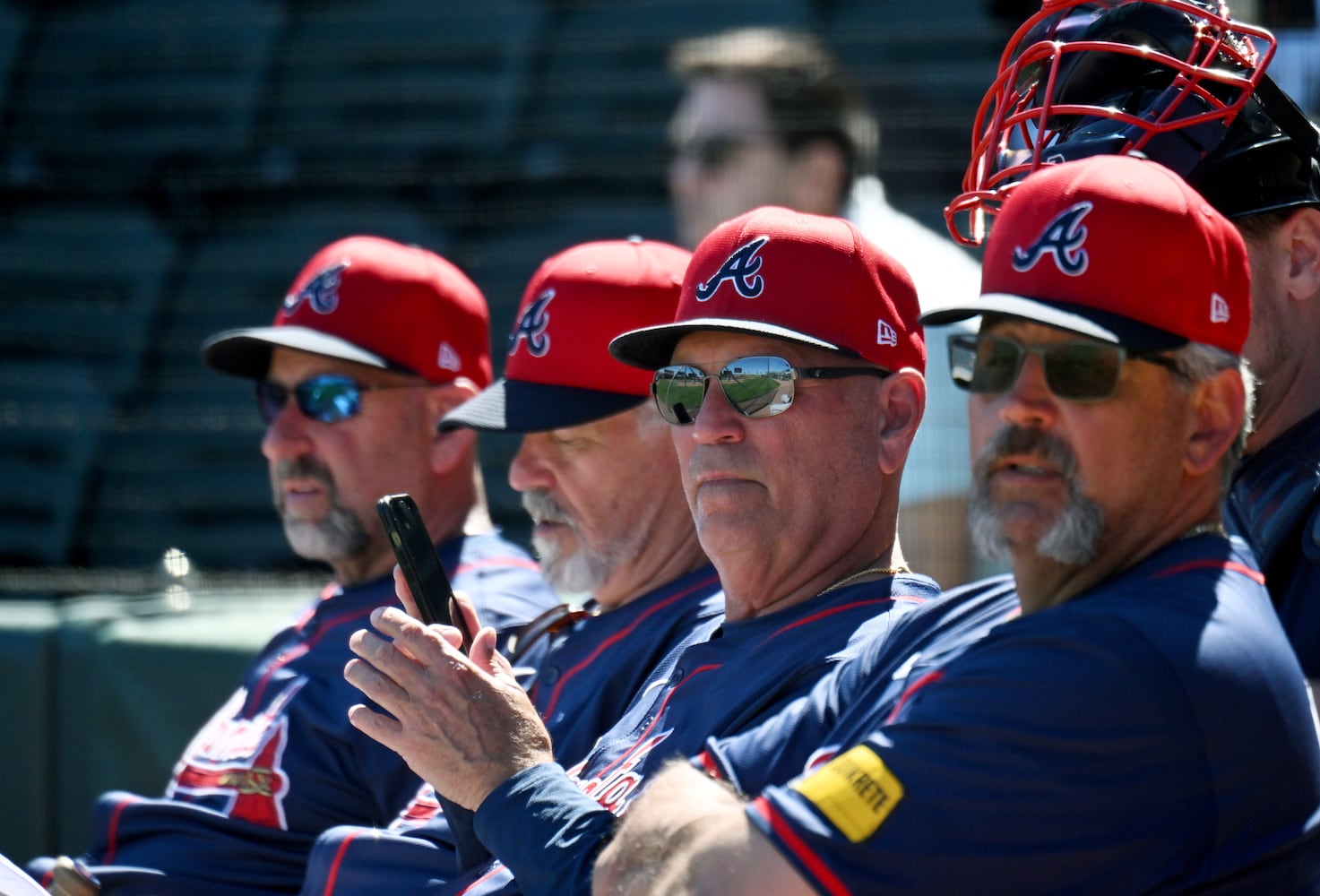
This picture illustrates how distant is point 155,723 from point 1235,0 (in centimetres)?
307

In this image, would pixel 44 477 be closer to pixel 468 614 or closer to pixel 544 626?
pixel 544 626

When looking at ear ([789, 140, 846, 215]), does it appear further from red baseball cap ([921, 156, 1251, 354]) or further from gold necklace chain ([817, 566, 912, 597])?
red baseball cap ([921, 156, 1251, 354])

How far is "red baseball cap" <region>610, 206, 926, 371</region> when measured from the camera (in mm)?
2064

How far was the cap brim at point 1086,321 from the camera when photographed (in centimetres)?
148

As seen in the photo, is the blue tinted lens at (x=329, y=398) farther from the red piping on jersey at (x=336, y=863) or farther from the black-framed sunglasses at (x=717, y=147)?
the black-framed sunglasses at (x=717, y=147)

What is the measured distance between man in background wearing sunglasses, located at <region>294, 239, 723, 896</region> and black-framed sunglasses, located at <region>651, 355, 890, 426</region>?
1.35 ft

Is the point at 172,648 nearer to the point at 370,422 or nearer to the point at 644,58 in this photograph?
the point at 370,422

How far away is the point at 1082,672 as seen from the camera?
136cm

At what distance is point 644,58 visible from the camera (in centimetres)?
530

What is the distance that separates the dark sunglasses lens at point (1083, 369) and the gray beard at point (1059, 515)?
5 centimetres

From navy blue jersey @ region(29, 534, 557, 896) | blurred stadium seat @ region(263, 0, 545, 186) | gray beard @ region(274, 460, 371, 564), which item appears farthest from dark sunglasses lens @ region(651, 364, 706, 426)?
blurred stadium seat @ region(263, 0, 545, 186)

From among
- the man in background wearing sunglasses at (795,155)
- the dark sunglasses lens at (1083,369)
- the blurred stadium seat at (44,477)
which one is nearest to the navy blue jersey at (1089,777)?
→ the dark sunglasses lens at (1083,369)

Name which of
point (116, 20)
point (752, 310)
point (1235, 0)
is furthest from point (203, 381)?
point (752, 310)

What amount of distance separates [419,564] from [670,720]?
0.40 metres
